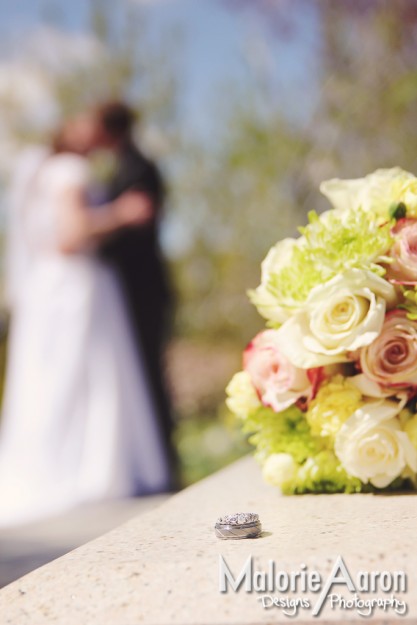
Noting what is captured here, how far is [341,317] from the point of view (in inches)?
60.4

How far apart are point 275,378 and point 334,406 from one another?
13 centimetres

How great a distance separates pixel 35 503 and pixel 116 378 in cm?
102

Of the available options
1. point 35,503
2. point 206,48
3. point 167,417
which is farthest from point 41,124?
point 35,503

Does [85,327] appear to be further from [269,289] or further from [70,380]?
[269,289]

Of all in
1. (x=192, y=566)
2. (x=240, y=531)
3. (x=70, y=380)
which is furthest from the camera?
(x=70, y=380)

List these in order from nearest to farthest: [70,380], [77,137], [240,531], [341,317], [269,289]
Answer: [240,531] → [341,317] → [269,289] → [70,380] → [77,137]

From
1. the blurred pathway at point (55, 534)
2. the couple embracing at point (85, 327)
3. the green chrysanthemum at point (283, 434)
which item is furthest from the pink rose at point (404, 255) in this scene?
the couple embracing at point (85, 327)

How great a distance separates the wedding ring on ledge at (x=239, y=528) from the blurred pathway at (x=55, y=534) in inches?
96.2

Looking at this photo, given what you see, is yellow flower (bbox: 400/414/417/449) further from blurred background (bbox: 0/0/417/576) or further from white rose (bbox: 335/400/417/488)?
blurred background (bbox: 0/0/417/576)

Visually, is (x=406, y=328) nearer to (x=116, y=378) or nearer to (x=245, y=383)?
(x=245, y=383)

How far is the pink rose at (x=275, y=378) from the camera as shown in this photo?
→ 1.63 meters

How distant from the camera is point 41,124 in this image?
10656 mm

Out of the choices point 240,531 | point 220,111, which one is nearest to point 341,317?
point 240,531

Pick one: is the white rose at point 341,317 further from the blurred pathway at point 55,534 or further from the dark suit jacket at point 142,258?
the dark suit jacket at point 142,258
